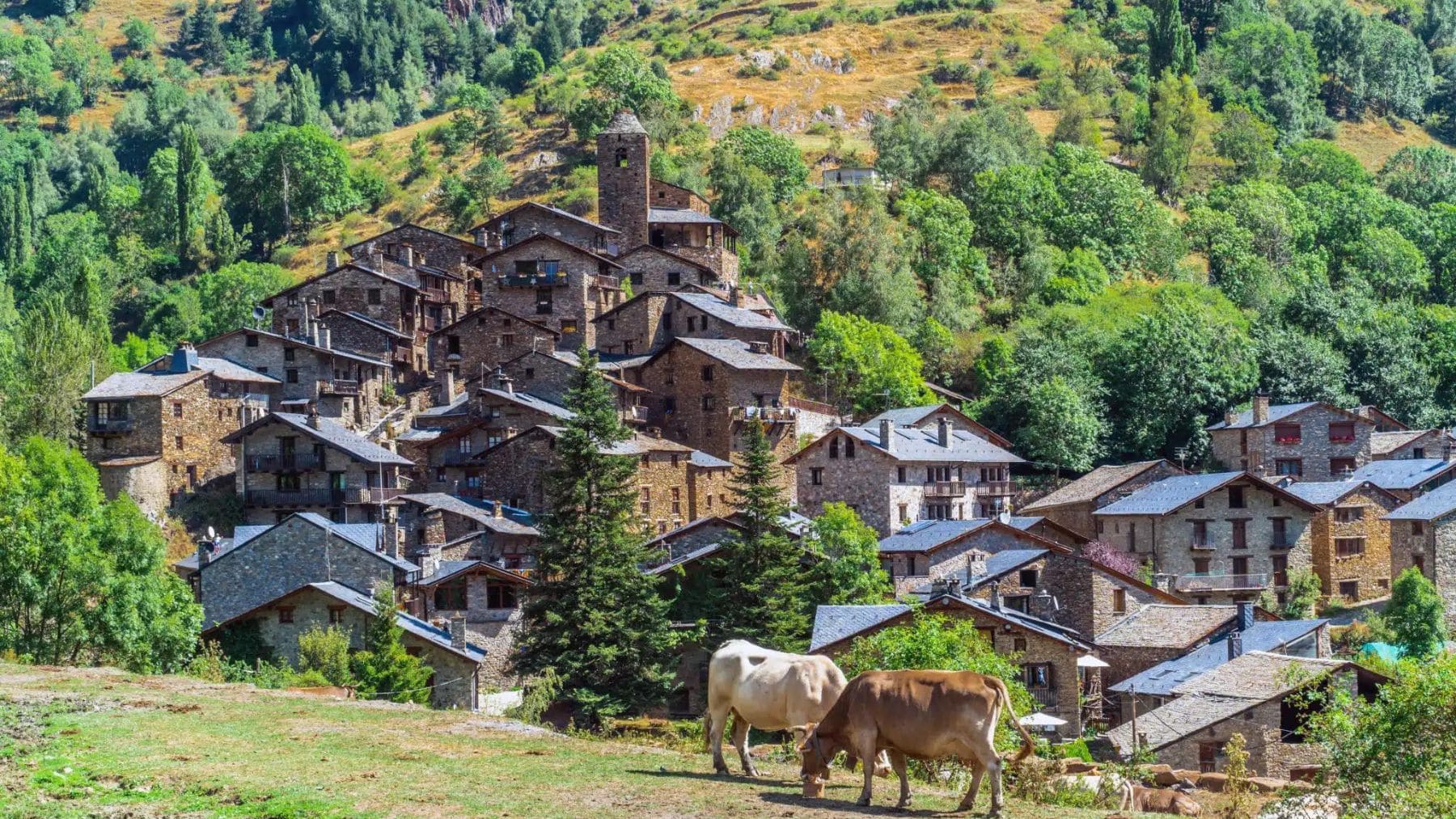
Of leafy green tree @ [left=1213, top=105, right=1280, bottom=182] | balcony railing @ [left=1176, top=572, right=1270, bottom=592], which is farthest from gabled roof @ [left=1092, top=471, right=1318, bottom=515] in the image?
leafy green tree @ [left=1213, top=105, right=1280, bottom=182]

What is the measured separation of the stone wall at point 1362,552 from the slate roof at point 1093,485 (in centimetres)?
841

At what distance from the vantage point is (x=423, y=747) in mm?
29953

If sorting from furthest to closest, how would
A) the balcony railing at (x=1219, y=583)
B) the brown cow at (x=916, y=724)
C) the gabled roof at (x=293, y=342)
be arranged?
the gabled roof at (x=293, y=342), the balcony railing at (x=1219, y=583), the brown cow at (x=916, y=724)

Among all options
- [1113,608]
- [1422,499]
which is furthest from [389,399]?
[1422,499]

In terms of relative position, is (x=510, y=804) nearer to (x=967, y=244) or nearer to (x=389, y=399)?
(x=389, y=399)

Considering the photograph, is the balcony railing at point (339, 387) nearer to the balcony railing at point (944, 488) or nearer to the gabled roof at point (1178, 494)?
the balcony railing at point (944, 488)

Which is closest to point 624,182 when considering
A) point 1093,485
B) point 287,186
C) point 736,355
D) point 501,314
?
point 501,314

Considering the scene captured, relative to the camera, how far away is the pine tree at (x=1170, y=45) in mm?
178125

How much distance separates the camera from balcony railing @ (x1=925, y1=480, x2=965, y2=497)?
9138 centimetres

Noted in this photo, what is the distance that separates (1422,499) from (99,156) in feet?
467

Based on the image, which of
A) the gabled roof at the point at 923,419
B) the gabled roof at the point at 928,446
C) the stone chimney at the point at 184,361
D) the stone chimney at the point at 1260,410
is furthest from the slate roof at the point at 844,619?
the stone chimney at the point at 1260,410

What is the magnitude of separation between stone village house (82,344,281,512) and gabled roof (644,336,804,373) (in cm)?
2011

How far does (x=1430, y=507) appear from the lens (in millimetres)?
90500

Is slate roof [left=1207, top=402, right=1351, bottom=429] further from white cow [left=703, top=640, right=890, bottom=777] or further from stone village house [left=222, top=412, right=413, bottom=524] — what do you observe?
white cow [left=703, top=640, right=890, bottom=777]
